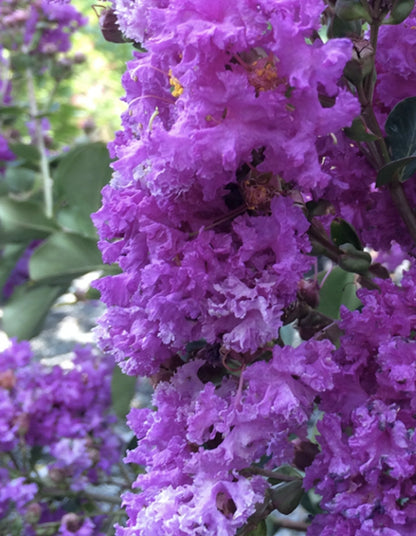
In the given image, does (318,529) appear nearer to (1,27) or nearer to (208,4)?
(208,4)

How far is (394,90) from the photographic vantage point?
0.54m

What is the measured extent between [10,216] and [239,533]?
85cm

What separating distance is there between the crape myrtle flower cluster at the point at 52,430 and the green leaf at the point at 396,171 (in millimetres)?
680

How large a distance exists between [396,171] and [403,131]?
1.1 inches

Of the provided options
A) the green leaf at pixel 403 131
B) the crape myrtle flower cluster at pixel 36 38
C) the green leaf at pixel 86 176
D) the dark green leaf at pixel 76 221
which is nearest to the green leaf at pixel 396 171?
the green leaf at pixel 403 131

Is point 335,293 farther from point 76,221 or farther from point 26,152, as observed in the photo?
point 26,152

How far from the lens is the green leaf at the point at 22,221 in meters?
1.22

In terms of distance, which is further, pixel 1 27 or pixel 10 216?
pixel 1 27

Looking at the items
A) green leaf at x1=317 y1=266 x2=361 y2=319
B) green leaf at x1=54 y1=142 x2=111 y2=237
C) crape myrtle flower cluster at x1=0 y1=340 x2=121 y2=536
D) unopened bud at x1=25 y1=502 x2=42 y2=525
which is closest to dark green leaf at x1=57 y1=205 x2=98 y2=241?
green leaf at x1=54 y1=142 x2=111 y2=237

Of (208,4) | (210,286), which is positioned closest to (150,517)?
(210,286)

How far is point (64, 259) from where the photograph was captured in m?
1.09

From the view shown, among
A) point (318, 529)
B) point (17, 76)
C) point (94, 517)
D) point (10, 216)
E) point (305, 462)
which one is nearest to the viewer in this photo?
point (318, 529)

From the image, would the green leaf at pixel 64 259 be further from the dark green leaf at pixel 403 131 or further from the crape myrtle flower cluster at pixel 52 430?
the dark green leaf at pixel 403 131

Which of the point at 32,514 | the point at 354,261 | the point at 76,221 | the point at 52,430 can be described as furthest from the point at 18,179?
the point at 354,261
